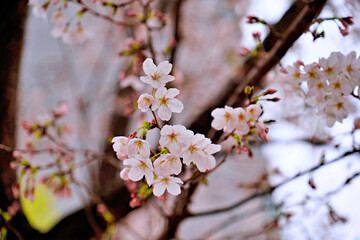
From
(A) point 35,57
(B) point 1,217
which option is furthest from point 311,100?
(A) point 35,57

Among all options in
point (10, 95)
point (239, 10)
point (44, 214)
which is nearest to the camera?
point (10, 95)

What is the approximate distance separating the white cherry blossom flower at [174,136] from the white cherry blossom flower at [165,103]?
0.08 ft

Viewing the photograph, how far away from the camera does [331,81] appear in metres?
0.77

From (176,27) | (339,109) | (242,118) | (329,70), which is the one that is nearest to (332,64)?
(329,70)

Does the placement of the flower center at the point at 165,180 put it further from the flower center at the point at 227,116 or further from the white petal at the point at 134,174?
the flower center at the point at 227,116

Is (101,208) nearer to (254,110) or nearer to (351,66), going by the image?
(254,110)

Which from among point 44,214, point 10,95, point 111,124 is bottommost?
point 44,214

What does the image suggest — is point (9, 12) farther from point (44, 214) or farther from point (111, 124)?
point (44, 214)

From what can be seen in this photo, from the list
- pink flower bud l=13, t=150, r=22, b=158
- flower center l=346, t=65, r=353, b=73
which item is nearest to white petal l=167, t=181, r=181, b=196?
flower center l=346, t=65, r=353, b=73

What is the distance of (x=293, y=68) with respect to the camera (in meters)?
0.87

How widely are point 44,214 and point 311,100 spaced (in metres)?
5.47

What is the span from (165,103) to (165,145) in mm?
85

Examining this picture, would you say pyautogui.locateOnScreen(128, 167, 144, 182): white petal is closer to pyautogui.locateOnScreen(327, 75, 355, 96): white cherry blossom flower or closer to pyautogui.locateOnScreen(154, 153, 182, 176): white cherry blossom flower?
pyautogui.locateOnScreen(154, 153, 182, 176): white cherry blossom flower

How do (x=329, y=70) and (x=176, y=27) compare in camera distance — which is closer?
(x=329, y=70)
